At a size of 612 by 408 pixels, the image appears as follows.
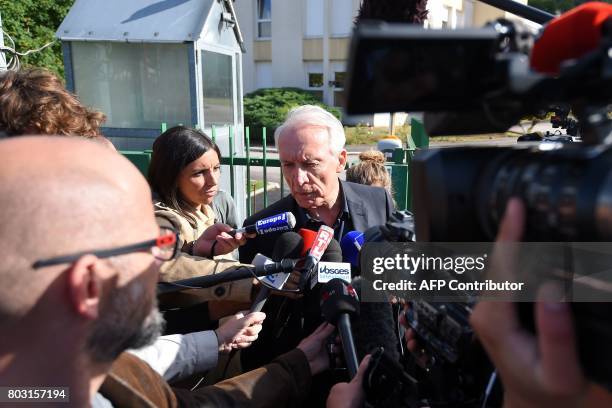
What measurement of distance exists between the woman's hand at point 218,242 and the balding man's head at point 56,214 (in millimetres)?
947

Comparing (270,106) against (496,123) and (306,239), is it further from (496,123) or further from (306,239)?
(496,123)

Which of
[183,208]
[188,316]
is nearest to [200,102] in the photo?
[183,208]

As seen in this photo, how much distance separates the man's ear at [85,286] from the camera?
105 cm

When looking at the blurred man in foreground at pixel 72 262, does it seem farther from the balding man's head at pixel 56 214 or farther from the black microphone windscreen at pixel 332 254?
the black microphone windscreen at pixel 332 254

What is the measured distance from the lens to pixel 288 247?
196 centimetres

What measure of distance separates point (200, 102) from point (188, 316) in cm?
353

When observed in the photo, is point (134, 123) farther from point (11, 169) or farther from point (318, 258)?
point (11, 169)

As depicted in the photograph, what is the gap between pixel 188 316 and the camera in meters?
2.07

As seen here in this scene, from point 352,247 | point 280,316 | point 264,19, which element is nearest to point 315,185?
point 352,247

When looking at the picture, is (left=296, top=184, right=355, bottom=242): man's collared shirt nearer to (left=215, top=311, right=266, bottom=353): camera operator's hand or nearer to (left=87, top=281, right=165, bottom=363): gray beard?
(left=215, top=311, right=266, bottom=353): camera operator's hand

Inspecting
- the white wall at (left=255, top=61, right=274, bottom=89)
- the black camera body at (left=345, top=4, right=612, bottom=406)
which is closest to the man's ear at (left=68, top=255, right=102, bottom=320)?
the black camera body at (left=345, top=4, right=612, bottom=406)

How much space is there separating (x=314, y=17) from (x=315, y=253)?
21.0 meters

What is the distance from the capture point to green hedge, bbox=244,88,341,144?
18.5 metres

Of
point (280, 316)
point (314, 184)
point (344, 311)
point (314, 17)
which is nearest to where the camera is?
point (344, 311)
